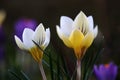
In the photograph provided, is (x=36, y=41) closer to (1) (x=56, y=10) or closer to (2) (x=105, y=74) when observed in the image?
(2) (x=105, y=74)

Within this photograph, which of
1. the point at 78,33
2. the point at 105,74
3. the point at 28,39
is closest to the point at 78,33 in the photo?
the point at 78,33

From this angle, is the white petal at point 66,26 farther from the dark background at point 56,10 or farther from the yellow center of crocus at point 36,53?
the dark background at point 56,10

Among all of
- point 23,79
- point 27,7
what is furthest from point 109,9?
point 23,79

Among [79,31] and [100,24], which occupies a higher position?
[79,31]

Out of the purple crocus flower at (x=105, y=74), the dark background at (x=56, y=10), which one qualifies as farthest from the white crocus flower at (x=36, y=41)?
the dark background at (x=56, y=10)

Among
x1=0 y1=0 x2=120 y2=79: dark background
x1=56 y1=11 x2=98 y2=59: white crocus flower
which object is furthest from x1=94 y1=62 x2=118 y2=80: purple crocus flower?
x1=0 y1=0 x2=120 y2=79: dark background

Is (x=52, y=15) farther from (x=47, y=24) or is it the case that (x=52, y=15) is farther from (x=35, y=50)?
(x=35, y=50)
